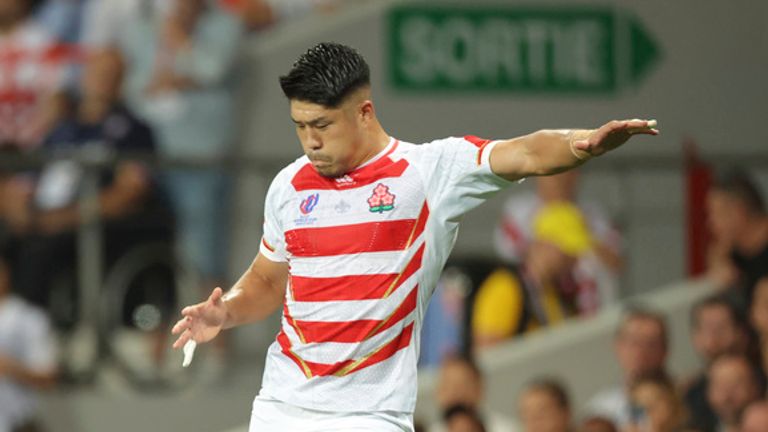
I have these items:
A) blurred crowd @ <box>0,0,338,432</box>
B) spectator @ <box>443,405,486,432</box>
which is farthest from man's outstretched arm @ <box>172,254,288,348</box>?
blurred crowd @ <box>0,0,338,432</box>

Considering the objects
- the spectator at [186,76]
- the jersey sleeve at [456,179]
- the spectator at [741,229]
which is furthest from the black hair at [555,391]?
the jersey sleeve at [456,179]

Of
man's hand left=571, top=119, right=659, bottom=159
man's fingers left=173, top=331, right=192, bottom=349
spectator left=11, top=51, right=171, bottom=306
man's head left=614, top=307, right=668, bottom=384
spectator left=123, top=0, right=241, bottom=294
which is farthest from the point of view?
spectator left=123, top=0, right=241, bottom=294

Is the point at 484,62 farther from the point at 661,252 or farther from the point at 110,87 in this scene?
the point at 110,87

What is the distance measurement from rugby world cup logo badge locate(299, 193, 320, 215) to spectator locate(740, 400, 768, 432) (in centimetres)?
315

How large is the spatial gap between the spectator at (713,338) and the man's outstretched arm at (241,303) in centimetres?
340

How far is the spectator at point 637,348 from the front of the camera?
7969 mm

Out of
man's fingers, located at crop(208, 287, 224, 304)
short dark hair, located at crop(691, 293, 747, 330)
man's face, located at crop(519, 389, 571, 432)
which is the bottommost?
man's face, located at crop(519, 389, 571, 432)

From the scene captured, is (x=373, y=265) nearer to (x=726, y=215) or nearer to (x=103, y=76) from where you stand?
(x=726, y=215)

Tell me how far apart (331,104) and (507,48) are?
5512 millimetres

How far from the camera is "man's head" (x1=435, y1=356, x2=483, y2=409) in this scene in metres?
8.27

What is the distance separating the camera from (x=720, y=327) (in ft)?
26.0

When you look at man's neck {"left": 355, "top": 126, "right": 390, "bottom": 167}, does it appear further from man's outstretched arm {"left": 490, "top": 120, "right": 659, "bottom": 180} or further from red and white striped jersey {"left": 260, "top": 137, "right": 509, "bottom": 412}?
man's outstretched arm {"left": 490, "top": 120, "right": 659, "bottom": 180}

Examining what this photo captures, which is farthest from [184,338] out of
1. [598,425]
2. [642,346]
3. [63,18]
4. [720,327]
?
[63,18]

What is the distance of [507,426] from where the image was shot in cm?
890
